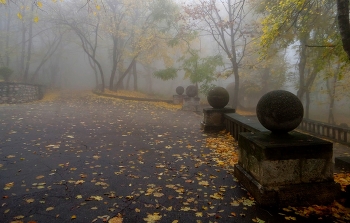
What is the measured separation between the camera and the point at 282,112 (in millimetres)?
3695

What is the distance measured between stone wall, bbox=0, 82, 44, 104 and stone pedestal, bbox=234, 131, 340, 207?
19.4 metres

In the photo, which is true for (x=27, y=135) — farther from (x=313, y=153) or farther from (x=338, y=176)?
(x=338, y=176)

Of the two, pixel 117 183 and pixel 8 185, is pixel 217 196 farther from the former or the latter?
pixel 8 185

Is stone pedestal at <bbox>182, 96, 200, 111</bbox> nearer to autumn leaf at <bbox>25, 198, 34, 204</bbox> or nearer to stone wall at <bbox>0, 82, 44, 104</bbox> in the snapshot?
stone wall at <bbox>0, 82, 44, 104</bbox>

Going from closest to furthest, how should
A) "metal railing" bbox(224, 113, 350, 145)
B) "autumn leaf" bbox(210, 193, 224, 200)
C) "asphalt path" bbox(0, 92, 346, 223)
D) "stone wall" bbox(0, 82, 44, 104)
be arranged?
"asphalt path" bbox(0, 92, 346, 223) < "autumn leaf" bbox(210, 193, 224, 200) < "metal railing" bbox(224, 113, 350, 145) < "stone wall" bbox(0, 82, 44, 104)

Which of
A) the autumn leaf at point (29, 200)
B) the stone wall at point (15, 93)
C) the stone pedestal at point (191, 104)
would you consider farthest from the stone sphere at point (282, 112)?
the stone wall at point (15, 93)

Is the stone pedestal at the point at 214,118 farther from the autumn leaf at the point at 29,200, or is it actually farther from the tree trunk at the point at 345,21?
the autumn leaf at the point at 29,200

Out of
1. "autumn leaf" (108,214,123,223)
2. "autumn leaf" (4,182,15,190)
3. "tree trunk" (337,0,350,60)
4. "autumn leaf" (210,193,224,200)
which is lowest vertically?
"autumn leaf" (108,214,123,223)

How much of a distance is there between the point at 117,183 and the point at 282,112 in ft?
10.0

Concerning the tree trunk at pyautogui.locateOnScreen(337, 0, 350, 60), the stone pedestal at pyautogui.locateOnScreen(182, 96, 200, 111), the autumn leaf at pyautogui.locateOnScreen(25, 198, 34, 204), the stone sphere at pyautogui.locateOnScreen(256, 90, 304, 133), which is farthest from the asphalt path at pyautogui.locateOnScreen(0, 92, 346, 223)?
the stone pedestal at pyautogui.locateOnScreen(182, 96, 200, 111)

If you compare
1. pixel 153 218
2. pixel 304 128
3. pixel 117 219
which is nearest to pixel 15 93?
pixel 117 219

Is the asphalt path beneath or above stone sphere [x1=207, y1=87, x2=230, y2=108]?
beneath

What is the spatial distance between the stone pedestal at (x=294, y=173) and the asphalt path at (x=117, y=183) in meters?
0.24

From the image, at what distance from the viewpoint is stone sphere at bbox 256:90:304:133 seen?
12.2ft
